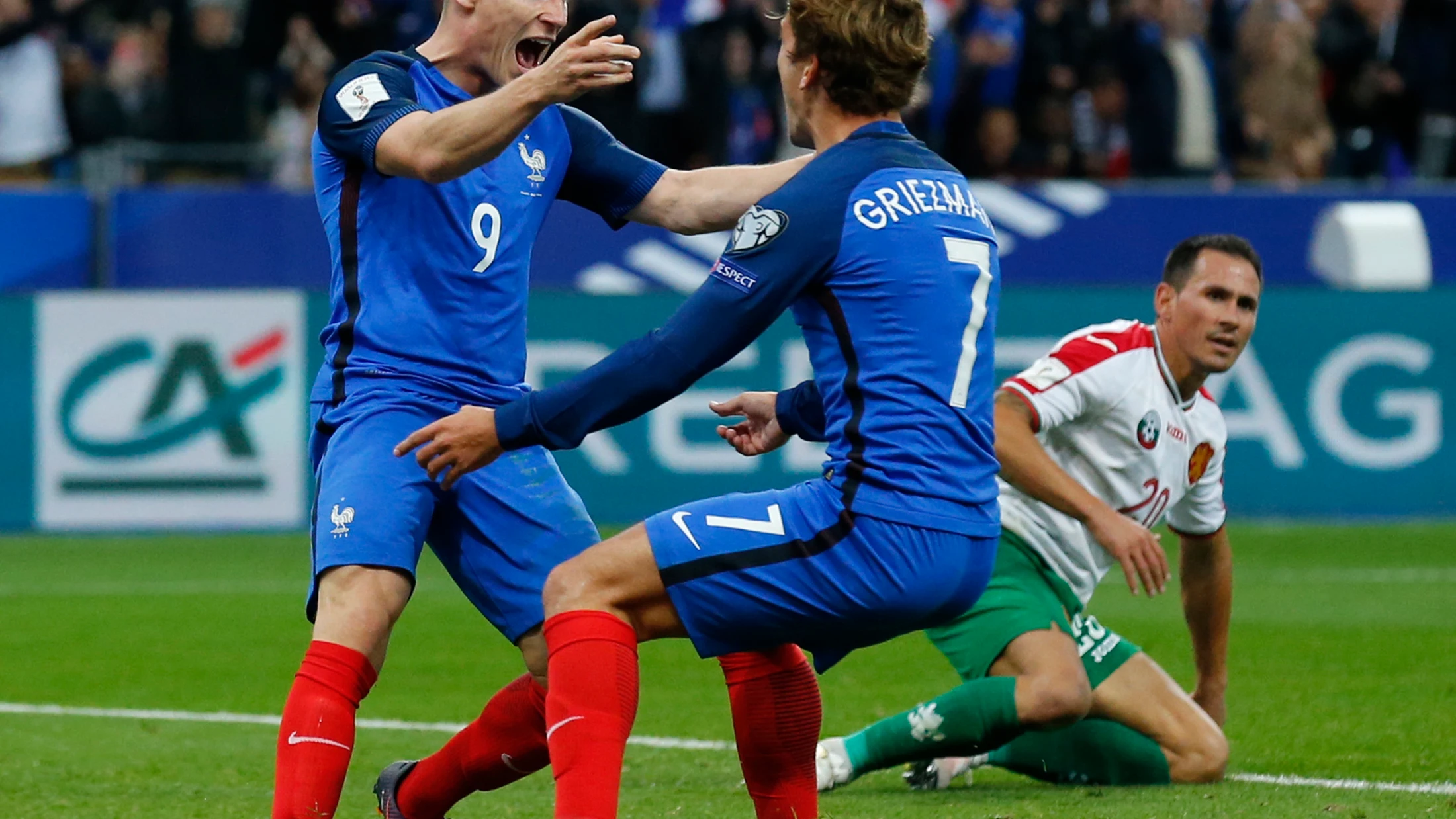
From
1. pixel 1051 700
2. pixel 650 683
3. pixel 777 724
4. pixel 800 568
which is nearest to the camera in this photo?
pixel 800 568

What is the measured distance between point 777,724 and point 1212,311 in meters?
2.32

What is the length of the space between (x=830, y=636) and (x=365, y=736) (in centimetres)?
333

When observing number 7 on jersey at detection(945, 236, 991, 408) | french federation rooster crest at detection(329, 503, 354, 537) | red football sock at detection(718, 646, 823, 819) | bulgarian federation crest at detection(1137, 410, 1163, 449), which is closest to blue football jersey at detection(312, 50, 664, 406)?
french federation rooster crest at detection(329, 503, 354, 537)

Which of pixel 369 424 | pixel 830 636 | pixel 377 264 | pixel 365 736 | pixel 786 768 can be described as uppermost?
pixel 377 264

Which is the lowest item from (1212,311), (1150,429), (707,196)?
(1150,429)

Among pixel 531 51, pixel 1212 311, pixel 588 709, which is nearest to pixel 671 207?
pixel 531 51

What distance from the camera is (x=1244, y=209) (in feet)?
51.9

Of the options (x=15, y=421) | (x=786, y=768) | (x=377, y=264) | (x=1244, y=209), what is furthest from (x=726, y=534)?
(x=1244, y=209)

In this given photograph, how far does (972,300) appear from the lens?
4348mm

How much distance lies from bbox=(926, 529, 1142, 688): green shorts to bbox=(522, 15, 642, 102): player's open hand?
2.14m

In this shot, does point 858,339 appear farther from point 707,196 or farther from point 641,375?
point 707,196

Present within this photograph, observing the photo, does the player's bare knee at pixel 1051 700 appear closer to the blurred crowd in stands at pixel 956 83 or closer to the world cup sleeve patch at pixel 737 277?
the world cup sleeve patch at pixel 737 277

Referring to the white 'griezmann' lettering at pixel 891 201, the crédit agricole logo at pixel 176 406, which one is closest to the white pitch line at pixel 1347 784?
the white 'griezmann' lettering at pixel 891 201

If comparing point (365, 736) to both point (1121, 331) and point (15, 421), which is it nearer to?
point (1121, 331)
